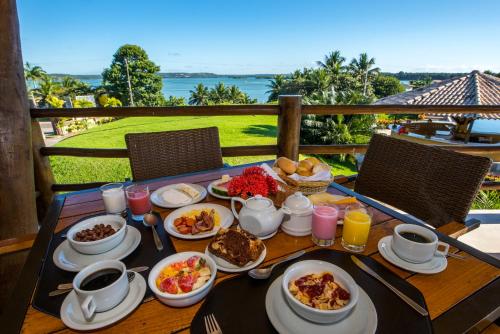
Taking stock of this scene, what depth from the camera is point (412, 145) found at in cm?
138

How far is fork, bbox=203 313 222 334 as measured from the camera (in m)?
0.55

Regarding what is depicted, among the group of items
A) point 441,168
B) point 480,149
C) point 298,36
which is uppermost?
point 298,36

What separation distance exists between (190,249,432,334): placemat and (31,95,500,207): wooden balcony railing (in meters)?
1.60

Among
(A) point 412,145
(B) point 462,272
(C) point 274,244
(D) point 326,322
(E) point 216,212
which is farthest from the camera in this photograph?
(A) point 412,145

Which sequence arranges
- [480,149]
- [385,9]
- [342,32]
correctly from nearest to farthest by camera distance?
1. [480,149]
2. [385,9]
3. [342,32]

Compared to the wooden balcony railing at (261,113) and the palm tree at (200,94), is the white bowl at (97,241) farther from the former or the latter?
the palm tree at (200,94)

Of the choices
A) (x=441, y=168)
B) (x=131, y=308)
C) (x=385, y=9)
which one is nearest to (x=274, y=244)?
(x=131, y=308)

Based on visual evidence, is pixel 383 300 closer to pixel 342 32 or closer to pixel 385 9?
pixel 385 9

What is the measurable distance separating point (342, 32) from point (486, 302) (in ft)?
124

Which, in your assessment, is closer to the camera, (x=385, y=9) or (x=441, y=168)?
(x=441, y=168)

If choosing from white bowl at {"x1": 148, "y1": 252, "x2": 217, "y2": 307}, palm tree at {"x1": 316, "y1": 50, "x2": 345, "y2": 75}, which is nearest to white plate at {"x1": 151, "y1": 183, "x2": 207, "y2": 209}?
white bowl at {"x1": 148, "y1": 252, "x2": 217, "y2": 307}

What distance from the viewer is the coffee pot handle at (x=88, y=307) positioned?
1.76ft

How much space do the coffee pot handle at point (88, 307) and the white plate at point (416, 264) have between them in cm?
81

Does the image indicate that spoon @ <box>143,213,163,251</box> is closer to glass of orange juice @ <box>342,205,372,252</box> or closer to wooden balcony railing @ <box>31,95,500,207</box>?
glass of orange juice @ <box>342,205,372,252</box>
